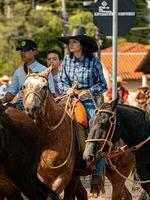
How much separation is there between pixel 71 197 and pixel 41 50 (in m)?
44.4

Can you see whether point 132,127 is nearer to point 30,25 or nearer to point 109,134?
point 109,134

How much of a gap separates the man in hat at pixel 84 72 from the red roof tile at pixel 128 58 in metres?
49.8

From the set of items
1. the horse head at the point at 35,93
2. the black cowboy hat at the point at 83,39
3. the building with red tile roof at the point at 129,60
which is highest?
the black cowboy hat at the point at 83,39

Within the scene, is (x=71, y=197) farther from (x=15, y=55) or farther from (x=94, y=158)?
(x=15, y=55)

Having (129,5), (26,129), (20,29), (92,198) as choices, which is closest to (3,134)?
(26,129)

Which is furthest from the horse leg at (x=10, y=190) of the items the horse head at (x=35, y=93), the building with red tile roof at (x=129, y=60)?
the building with red tile roof at (x=129, y=60)

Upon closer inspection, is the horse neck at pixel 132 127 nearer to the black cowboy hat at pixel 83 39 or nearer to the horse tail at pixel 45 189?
the horse tail at pixel 45 189

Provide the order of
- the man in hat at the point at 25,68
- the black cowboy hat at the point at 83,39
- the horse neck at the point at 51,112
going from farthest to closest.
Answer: the man in hat at the point at 25,68 → the black cowboy hat at the point at 83,39 → the horse neck at the point at 51,112

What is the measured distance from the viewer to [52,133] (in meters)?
9.55

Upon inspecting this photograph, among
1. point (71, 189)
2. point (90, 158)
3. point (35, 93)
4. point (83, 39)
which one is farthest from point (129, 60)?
point (90, 158)

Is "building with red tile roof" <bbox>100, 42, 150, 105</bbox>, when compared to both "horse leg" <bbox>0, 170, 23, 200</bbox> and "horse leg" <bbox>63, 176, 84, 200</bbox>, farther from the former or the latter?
"horse leg" <bbox>0, 170, 23, 200</bbox>

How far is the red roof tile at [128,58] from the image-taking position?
6162 cm

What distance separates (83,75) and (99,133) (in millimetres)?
2061

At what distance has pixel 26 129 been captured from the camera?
356 inches
